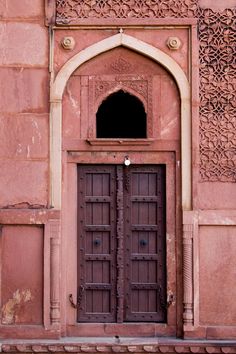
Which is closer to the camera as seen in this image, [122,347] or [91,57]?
[122,347]

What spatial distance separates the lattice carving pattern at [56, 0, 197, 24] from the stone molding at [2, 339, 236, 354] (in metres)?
3.49

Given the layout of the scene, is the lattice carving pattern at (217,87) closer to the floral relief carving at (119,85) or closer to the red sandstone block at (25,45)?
the floral relief carving at (119,85)

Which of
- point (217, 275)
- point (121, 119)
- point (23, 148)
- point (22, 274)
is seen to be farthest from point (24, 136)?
point (217, 275)

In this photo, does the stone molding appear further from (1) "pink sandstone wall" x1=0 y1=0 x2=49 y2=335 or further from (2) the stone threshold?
(1) "pink sandstone wall" x1=0 y1=0 x2=49 y2=335

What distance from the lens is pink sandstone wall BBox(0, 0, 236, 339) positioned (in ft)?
23.2

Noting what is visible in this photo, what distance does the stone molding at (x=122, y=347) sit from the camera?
686 cm

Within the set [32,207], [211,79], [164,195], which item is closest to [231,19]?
[211,79]

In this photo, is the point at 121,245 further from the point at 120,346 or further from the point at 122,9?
the point at 122,9

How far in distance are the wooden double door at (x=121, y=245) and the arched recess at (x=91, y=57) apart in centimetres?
29

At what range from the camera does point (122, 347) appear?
6906 mm

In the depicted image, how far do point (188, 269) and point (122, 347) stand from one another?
3.54 feet

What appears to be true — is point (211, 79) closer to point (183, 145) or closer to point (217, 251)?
point (183, 145)

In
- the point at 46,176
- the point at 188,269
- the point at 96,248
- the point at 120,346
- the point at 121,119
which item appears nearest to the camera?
the point at 120,346

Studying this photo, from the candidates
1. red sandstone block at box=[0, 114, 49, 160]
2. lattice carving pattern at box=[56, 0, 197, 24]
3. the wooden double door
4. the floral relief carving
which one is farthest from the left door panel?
lattice carving pattern at box=[56, 0, 197, 24]
